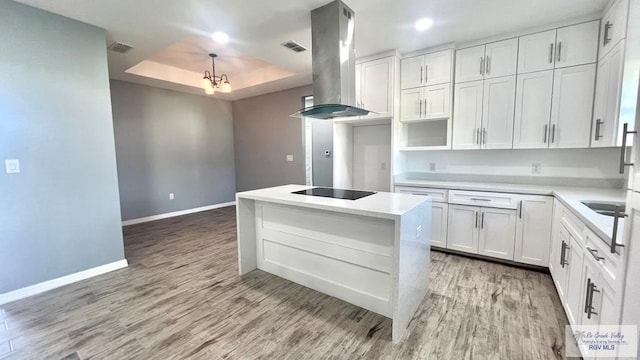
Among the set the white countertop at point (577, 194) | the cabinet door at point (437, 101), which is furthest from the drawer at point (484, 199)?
the cabinet door at point (437, 101)

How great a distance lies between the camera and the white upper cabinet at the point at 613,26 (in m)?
2.11

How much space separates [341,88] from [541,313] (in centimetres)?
251

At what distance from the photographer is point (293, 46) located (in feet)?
11.0

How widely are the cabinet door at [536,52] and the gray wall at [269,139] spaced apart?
3291 mm

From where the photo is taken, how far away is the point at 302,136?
5.36 m

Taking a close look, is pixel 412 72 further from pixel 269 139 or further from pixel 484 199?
pixel 269 139

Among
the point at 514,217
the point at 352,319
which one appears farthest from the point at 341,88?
the point at 514,217

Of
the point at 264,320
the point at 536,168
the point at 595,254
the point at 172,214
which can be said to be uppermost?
the point at 536,168

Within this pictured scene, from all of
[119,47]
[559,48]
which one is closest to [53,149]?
[119,47]

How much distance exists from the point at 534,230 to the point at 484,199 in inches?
21.1

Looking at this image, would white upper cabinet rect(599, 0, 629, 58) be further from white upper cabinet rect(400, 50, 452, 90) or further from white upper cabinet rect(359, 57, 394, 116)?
white upper cabinet rect(359, 57, 394, 116)

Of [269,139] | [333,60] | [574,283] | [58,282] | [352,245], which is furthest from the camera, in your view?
[269,139]

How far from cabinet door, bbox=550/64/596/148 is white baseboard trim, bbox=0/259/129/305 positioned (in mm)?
5014

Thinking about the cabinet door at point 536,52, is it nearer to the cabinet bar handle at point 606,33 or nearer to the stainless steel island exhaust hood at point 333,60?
the cabinet bar handle at point 606,33
